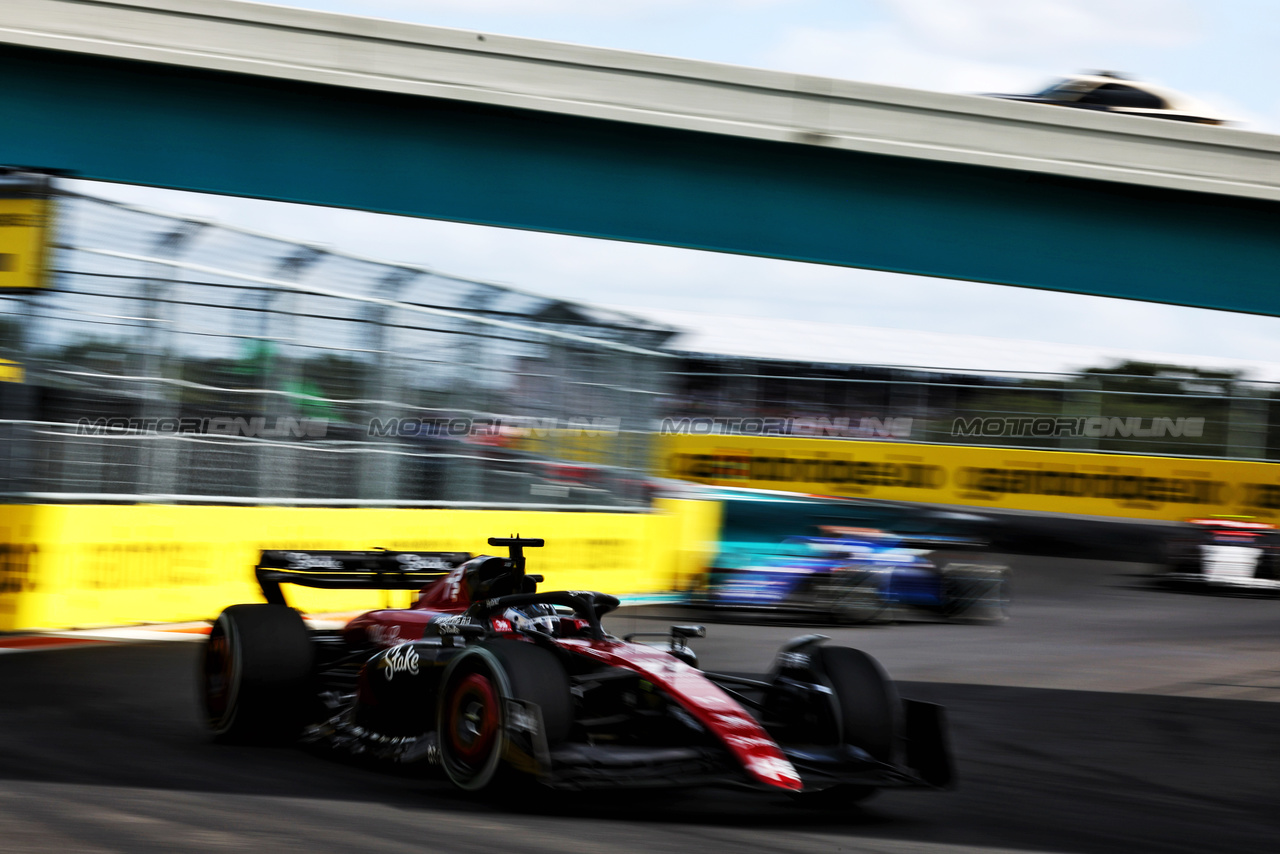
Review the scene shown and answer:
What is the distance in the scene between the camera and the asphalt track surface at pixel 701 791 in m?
4.70

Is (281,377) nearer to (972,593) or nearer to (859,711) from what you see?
(972,593)

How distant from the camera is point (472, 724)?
5.30 m

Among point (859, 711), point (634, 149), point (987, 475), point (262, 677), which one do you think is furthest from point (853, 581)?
point (987, 475)

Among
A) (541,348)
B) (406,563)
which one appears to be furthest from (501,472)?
(406,563)

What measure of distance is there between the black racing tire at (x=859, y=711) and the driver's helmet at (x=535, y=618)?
3.62ft

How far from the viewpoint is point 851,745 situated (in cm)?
557

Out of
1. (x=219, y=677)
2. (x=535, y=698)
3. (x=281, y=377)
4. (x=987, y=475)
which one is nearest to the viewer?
(x=535, y=698)

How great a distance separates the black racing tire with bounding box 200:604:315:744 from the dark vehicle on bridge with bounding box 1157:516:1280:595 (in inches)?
525

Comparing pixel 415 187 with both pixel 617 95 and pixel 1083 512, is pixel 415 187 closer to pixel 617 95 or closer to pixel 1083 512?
pixel 617 95

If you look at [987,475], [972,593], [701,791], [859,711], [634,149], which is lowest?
[701,791]

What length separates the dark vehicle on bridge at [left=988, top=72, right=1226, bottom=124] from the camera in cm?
1117

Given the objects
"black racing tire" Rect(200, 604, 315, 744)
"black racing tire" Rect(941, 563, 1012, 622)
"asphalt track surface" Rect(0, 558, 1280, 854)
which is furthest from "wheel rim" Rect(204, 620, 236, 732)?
"black racing tire" Rect(941, 563, 1012, 622)

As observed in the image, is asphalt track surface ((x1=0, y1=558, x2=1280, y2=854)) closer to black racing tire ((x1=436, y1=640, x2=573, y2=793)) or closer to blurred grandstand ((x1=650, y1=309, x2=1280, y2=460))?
black racing tire ((x1=436, y1=640, x2=573, y2=793))

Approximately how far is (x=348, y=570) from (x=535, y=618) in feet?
5.00
